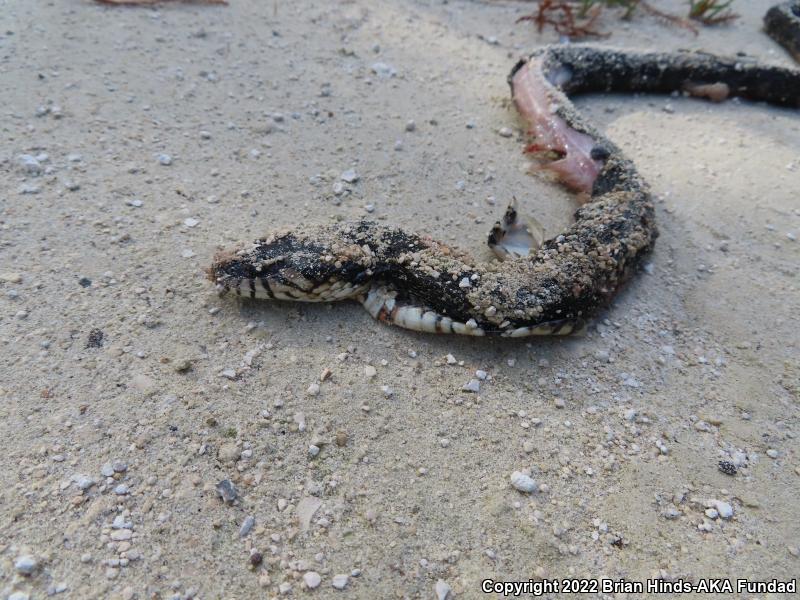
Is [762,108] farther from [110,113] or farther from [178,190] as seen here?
[110,113]

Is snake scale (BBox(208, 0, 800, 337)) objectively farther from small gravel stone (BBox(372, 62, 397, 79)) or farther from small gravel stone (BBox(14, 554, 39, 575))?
small gravel stone (BBox(372, 62, 397, 79))

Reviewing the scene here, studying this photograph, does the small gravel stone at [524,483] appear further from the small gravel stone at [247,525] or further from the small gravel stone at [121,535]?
the small gravel stone at [121,535]

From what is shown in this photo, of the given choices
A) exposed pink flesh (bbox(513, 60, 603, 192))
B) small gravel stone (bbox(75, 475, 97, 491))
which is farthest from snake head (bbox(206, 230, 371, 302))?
exposed pink flesh (bbox(513, 60, 603, 192))

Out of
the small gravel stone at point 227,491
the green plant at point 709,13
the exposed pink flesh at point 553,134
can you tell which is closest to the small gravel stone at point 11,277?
the small gravel stone at point 227,491

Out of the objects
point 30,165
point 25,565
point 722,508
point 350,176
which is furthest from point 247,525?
point 30,165

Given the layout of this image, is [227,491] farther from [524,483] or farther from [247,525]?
[524,483]

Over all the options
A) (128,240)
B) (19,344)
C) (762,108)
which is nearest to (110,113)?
(128,240)

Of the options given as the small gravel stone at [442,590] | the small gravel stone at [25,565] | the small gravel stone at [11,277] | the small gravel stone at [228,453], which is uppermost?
the small gravel stone at [11,277]
